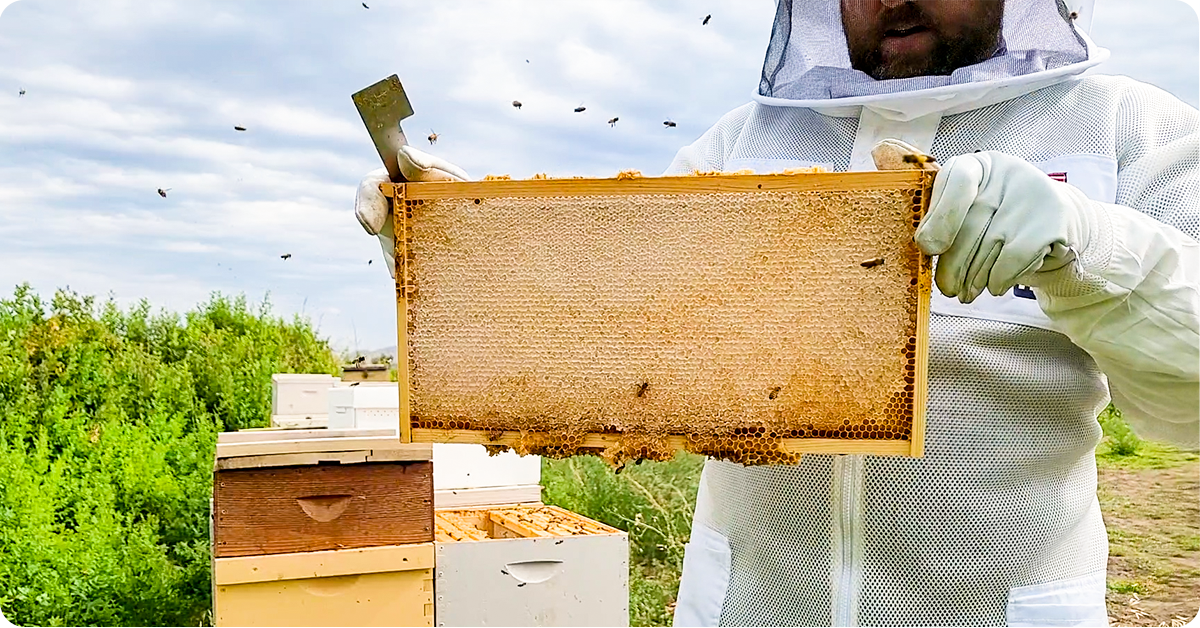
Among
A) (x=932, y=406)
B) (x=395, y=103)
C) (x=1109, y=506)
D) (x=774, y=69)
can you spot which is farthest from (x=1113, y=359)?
(x=1109, y=506)

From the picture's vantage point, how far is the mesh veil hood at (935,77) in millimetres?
1754

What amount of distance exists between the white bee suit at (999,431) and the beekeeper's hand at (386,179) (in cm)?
81

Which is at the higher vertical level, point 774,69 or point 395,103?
point 774,69

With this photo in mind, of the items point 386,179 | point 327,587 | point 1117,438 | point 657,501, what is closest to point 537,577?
point 327,587

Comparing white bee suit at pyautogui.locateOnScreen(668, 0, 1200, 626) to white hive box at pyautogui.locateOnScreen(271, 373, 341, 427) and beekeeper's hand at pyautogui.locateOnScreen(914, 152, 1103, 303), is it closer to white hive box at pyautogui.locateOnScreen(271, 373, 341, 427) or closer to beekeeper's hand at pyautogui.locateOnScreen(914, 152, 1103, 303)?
beekeeper's hand at pyautogui.locateOnScreen(914, 152, 1103, 303)

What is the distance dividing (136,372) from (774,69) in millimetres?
6416

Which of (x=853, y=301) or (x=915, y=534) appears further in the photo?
(x=915, y=534)

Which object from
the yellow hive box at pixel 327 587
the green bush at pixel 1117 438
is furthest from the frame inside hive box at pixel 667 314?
the green bush at pixel 1117 438

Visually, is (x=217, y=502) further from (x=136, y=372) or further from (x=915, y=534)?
(x=136, y=372)

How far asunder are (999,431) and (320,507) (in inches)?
82.1

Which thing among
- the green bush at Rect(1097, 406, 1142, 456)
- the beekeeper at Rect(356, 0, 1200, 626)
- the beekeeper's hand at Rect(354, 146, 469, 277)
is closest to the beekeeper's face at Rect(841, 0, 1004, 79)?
the beekeeper at Rect(356, 0, 1200, 626)

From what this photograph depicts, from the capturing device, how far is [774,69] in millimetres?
2111

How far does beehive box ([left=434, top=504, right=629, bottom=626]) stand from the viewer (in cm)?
311

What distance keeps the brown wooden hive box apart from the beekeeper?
1.37 m
